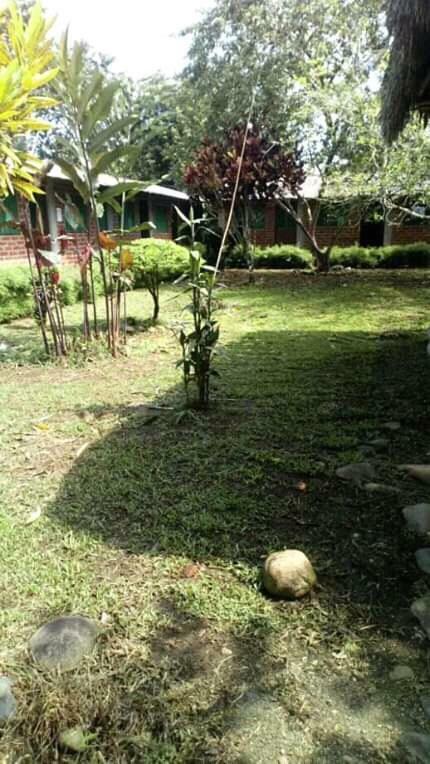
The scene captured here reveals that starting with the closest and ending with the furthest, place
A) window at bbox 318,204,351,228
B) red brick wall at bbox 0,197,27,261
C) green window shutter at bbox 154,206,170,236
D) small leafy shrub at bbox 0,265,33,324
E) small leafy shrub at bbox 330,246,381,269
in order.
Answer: small leafy shrub at bbox 0,265,33,324 < red brick wall at bbox 0,197,27,261 < window at bbox 318,204,351,228 < small leafy shrub at bbox 330,246,381,269 < green window shutter at bbox 154,206,170,236

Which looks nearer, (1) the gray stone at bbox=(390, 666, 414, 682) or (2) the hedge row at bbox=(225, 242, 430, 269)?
(1) the gray stone at bbox=(390, 666, 414, 682)

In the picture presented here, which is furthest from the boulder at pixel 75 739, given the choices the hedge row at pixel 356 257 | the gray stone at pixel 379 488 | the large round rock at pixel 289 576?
the hedge row at pixel 356 257

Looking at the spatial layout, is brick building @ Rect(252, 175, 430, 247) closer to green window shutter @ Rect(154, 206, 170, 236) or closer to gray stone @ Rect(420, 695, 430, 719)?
green window shutter @ Rect(154, 206, 170, 236)

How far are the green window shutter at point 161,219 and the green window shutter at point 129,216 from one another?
157cm

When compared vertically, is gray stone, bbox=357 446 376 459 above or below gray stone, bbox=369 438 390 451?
below

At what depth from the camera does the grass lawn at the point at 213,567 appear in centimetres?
137

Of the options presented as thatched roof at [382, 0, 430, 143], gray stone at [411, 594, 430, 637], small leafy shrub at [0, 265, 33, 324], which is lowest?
gray stone at [411, 594, 430, 637]

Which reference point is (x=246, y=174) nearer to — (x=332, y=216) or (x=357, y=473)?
(x=332, y=216)

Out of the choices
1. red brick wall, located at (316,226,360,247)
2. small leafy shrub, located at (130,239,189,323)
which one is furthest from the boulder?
red brick wall, located at (316,226,360,247)

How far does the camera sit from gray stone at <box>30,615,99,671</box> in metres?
1.58

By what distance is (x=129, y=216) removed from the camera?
53.7 ft

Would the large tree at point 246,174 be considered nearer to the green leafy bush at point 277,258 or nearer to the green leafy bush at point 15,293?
the green leafy bush at point 277,258

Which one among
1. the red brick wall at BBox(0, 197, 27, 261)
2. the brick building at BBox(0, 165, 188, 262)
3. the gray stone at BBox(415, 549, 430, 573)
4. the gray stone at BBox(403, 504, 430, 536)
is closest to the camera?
the gray stone at BBox(415, 549, 430, 573)

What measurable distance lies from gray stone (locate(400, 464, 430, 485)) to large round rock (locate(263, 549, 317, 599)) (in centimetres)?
100
